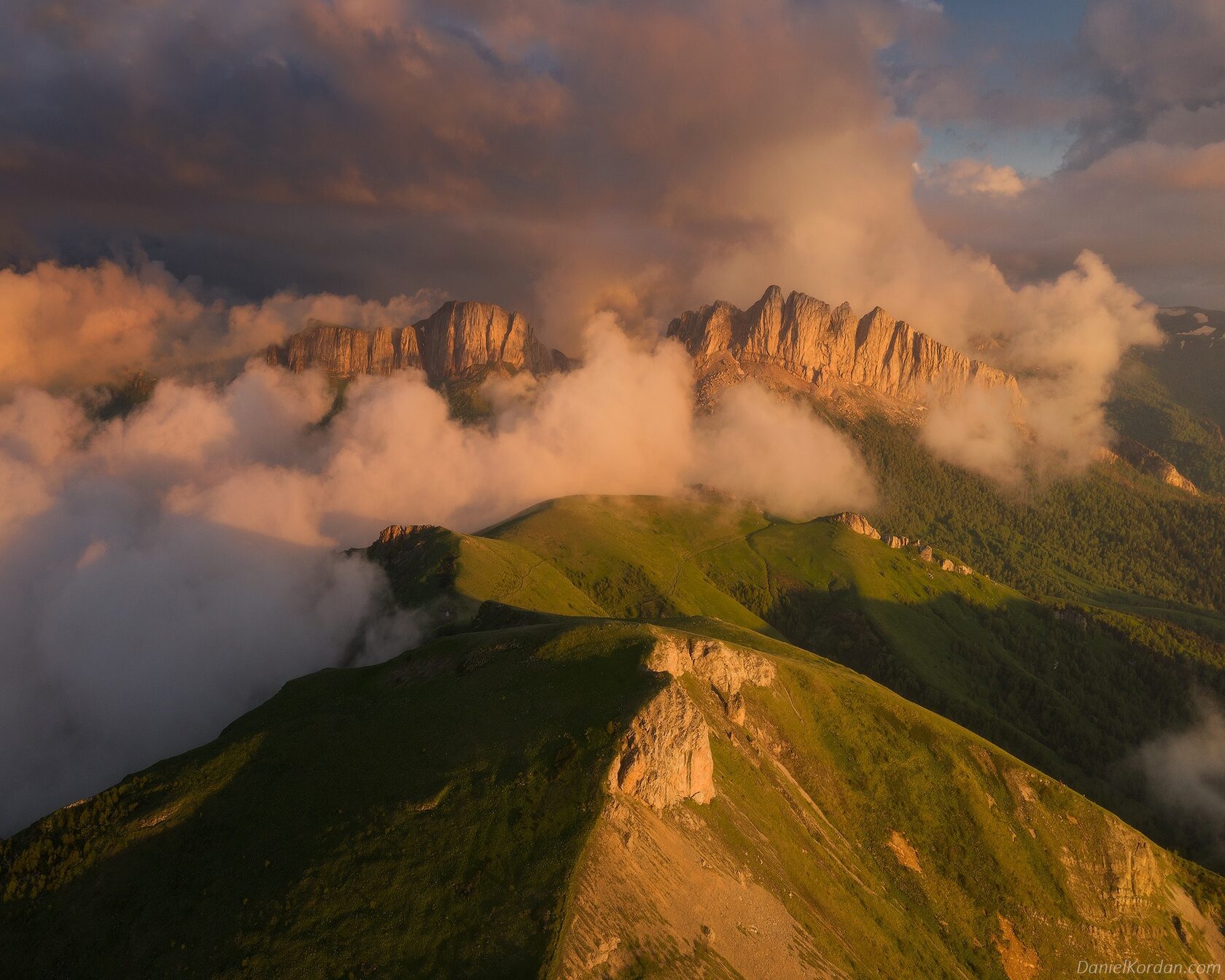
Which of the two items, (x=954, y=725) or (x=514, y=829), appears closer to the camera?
(x=514, y=829)

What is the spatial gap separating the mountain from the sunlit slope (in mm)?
463

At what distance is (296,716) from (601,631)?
5943 centimetres

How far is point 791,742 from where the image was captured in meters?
151

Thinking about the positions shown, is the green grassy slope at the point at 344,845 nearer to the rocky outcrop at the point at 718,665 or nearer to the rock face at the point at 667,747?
the rock face at the point at 667,747

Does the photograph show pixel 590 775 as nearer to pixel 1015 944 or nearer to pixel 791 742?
pixel 791 742

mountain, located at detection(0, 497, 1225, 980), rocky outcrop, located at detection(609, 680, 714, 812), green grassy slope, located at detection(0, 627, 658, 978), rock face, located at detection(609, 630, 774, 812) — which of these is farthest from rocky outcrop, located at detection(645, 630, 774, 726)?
rocky outcrop, located at detection(609, 680, 714, 812)

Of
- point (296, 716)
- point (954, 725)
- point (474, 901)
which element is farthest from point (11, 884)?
point (954, 725)

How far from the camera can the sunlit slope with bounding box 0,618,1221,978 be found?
283 ft

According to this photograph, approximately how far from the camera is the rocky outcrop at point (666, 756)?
106 metres

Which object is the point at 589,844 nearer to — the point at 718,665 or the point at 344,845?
the point at 344,845

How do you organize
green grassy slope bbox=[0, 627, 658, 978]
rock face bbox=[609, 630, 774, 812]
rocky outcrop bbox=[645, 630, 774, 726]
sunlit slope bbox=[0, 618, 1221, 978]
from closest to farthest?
green grassy slope bbox=[0, 627, 658, 978] < sunlit slope bbox=[0, 618, 1221, 978] < rock face bbox=[609, 630, 774, 812] < rocky outcrop bbox=[645, 630, 774, 726]

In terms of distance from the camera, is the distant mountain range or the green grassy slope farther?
the distant mountain range

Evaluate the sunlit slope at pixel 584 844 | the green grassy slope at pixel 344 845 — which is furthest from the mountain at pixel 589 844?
the sunlit slope at pixel 584 844

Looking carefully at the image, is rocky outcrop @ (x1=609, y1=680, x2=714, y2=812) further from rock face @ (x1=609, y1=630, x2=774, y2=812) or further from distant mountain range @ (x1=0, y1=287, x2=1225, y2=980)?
distant mountain range @ (x1=0, y1=287, x2=1225, y2=980)
